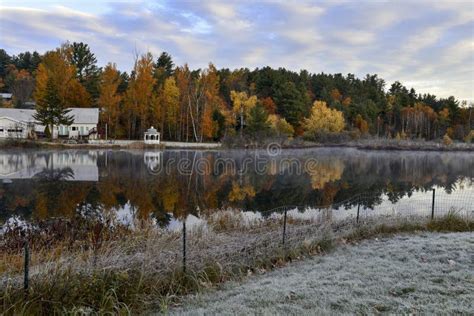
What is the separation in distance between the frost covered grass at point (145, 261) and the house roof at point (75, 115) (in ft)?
144

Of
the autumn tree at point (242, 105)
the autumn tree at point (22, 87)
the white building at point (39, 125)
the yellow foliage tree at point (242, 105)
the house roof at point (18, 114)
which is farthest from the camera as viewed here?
the autumn tree at point (22, 87)

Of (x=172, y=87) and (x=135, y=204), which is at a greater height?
(x=172, y=87)

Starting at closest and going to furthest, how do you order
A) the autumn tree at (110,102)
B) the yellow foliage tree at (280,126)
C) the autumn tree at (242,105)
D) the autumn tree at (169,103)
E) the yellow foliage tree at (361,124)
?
the autumn tree at (110,102)
the autumn tree at (169,103)
the yellow foliage tree at (280,126)
the autumn tree at (242,105)
the yellow foliage tree at (361,124)

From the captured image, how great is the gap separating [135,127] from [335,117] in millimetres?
33812

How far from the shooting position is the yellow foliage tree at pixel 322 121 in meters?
65.7

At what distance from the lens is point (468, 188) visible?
21859 millimetres

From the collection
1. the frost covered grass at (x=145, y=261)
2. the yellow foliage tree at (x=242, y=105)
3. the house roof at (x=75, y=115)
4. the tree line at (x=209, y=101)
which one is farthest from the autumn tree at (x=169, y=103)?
the frost covered grass at (x=145, y=261)

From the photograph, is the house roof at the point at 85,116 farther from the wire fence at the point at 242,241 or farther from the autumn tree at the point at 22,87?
the wire fence at the point at 242,241

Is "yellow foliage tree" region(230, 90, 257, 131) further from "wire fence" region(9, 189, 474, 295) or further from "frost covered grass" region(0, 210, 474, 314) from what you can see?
"frost covered grass" region(0, 210, 474, 314)

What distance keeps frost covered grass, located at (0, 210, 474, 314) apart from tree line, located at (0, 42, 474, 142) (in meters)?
41.9

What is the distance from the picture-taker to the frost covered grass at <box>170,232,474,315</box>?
180 inches

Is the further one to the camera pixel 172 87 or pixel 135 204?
pixel 172 87

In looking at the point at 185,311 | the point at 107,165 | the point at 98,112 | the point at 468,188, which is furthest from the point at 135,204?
the point at 98,112

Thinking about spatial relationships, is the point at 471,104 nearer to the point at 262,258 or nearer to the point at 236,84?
the point at 236,84
